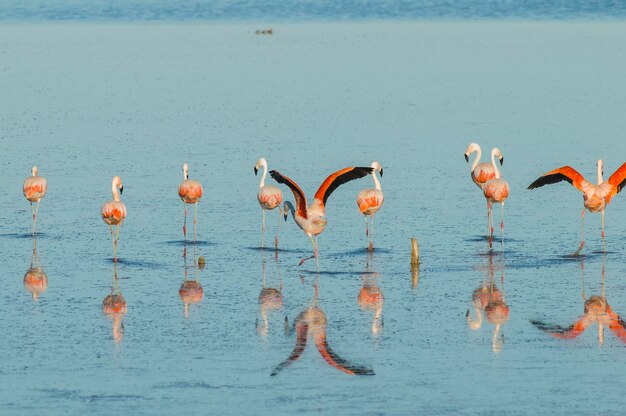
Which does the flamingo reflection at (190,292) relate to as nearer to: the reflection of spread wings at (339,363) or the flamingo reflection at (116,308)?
the flamingo reflection at (116,308)

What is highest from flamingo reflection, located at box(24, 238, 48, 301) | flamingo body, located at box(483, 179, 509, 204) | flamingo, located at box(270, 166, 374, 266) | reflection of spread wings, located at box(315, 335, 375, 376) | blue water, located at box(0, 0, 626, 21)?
blue water, located at box(0, 0, 626, 21)

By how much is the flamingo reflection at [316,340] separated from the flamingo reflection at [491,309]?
1324 mm

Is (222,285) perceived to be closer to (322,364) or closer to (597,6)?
(322,364)

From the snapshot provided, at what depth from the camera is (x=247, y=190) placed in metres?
19.5

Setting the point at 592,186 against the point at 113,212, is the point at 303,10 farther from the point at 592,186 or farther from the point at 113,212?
the point at 113,212

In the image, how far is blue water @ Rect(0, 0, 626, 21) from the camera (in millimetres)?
57656

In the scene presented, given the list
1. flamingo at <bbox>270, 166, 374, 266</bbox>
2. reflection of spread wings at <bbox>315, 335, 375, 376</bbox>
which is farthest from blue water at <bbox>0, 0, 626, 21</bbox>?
reflection of spread wings at <bbox>315, 335, 375, 376</bbox>

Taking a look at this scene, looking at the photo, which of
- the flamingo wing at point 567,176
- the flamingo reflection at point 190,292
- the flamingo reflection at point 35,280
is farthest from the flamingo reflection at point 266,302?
→ the flamingo wing at point 567,176

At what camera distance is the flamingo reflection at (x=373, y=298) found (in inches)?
484

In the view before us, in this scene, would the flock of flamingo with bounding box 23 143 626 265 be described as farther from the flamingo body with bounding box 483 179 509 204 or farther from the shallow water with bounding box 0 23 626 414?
the shallow water with bounding box 0 23 626 414

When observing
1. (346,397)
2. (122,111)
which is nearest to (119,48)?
(122,111)

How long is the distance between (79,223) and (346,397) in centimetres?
789

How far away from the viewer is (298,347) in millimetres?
11508

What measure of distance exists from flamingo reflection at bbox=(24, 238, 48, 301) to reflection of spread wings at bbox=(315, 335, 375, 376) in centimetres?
332
